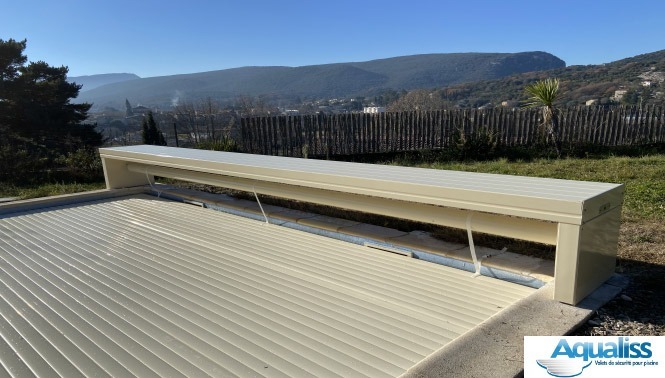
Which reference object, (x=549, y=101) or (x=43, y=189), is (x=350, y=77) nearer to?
(x=549, y=101)

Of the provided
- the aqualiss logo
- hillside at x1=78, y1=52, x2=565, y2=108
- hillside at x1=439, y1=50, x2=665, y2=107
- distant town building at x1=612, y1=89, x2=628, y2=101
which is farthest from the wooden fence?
hillside at x1=78, y1=52, x2=565, y2=108

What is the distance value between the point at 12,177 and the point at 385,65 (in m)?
112

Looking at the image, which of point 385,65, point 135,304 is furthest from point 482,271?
point 385,65

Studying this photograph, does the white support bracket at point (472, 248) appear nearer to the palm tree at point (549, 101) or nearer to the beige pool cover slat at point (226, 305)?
the beige pool cover slat at point (226, 305)

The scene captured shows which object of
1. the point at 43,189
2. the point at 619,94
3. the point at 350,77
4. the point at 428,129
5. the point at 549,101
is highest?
→ the point at 350,77

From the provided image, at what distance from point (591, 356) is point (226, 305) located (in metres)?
1.99

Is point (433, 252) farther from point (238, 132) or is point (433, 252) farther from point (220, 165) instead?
point (238, 132)

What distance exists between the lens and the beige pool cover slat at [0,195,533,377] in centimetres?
201

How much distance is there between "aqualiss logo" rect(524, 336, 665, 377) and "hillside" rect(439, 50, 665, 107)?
21.5 m

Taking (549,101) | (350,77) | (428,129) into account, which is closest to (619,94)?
(549,101)

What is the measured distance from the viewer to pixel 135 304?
8.79ft

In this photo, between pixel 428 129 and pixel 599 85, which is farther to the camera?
pixel 599 85

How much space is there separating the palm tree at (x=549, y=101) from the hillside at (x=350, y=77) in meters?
66.7

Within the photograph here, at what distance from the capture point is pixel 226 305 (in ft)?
8.64
